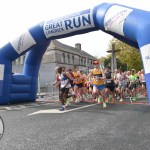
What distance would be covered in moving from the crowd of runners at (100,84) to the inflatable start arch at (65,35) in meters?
1.64

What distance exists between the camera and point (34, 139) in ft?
17.1

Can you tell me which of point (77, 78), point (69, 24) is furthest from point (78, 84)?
point (69, 24)

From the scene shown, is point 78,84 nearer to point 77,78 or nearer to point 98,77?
point 77,78

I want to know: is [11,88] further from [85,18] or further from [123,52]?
[123,52]

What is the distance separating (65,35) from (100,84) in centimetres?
266

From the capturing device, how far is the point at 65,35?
11.7 meters

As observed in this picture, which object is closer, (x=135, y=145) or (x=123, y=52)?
(x=135, y=145)

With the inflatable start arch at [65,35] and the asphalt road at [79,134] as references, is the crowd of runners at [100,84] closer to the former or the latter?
the inflatable start arch at [65,35]

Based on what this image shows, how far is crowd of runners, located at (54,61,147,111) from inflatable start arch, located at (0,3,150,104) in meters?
1.64

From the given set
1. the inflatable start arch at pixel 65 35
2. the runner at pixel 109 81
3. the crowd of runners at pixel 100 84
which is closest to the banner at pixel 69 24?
the inflatable start arch at pixel 65 35

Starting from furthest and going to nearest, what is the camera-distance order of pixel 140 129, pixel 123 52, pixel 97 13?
pixel 123 52, pixel 97 13, pixel 140 129

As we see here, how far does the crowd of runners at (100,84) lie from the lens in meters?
10.8

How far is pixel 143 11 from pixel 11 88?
8.20 meters

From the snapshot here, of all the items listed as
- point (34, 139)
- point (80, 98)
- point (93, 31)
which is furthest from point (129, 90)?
point (34, 139)
